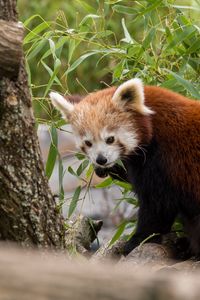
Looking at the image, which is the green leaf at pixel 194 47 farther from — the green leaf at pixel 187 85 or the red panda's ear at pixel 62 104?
the red panda's ear at pixel 62 104

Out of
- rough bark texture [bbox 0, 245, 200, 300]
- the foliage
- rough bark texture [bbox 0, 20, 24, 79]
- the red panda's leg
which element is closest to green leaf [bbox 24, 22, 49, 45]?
the foliage

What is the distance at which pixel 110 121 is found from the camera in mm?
3701

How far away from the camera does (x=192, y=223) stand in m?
3.54

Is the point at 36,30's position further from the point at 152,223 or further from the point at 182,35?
the point at 152,223

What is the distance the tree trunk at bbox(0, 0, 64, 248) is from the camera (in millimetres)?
2576

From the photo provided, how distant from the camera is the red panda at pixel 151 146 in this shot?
3.49 metres

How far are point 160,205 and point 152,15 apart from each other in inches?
47.2

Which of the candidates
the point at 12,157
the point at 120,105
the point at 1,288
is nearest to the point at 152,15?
the point at 120,105

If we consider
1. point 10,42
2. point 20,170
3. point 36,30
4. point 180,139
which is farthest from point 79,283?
point 36,30

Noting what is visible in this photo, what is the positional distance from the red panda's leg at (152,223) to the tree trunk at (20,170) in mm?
865

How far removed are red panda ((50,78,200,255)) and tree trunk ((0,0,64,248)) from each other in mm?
820

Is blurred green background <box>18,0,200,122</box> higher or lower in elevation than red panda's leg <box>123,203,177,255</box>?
higher

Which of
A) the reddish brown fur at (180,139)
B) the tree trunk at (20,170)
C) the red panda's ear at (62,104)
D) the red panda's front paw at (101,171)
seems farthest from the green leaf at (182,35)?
the tree trunk at (20,170)

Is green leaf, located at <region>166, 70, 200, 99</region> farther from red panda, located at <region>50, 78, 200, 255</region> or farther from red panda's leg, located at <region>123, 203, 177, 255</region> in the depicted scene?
red panda's leg, located at <region>123, 203, 177, 255</region>
